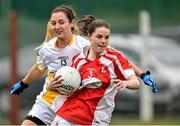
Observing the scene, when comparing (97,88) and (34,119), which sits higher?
(97,88)

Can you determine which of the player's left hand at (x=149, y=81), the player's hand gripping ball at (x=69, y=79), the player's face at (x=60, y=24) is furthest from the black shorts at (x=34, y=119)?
the player's left hand at (x=149, y=81)

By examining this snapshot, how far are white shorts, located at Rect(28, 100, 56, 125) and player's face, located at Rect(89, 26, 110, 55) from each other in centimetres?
107

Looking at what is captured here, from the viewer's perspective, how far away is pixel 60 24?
27.0 feet

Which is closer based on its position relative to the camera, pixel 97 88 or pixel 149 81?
pixel 97 88

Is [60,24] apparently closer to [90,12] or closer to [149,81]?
[149,81]

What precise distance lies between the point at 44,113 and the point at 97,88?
104 cm

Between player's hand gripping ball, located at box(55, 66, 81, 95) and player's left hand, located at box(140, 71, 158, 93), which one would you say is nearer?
player's hand gripping ball, located at box(55, 66, 81, 95)

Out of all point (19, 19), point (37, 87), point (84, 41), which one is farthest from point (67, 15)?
point (19, 19)

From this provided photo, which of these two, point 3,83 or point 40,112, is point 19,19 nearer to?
point 3,83

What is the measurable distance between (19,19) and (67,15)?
8.95 metres

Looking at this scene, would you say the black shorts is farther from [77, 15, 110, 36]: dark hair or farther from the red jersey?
[77, 15, 110, 36]: dark hair

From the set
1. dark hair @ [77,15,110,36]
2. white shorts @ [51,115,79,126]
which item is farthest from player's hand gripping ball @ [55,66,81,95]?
dark hair @ [77,15,110,36]

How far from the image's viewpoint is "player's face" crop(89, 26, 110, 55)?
7.70 m

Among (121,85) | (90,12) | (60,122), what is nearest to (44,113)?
(60,122)
